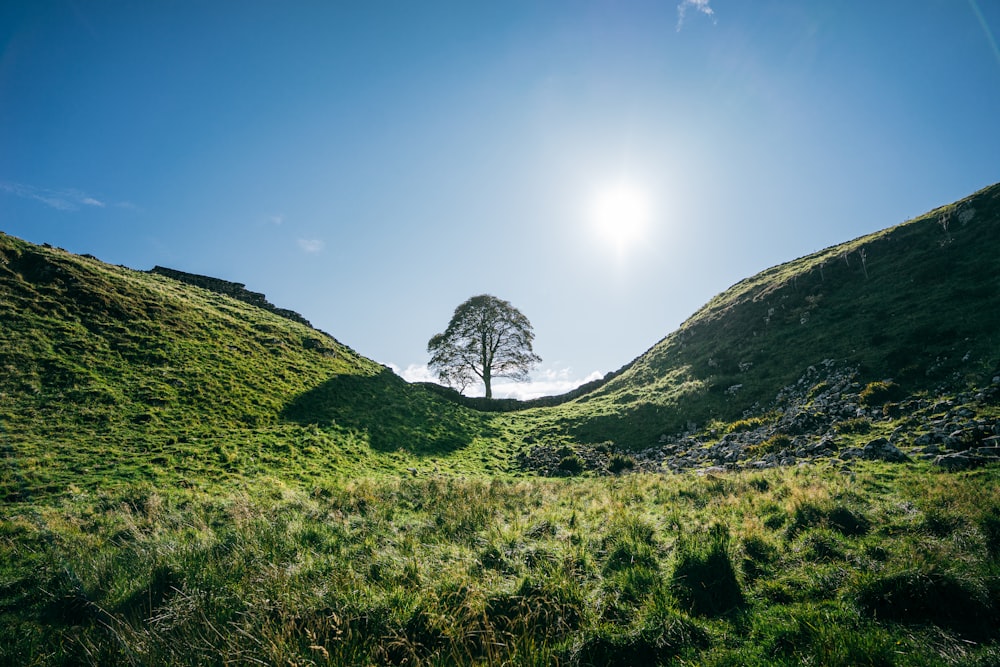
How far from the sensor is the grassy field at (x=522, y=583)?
16.4 ft

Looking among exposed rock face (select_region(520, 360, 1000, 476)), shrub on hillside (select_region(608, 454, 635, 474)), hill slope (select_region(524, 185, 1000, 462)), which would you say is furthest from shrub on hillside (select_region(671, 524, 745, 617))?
hill slope (select_region(524, 185, 1000, 462))

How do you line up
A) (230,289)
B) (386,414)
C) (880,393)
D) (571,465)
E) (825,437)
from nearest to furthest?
(825,437) → (880,393) → (571,465) → (386,414) → (230,289)

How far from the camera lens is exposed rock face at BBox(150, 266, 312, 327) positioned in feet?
151

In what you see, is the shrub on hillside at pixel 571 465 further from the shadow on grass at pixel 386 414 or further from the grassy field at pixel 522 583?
the grassy field at pixel 522 583

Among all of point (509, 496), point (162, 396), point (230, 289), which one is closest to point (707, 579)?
point (509, 496)

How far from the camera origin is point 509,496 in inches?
558

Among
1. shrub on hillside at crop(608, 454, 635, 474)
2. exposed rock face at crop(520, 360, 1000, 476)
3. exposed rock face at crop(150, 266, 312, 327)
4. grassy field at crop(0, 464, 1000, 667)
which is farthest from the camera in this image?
exposed rock face at crop(150, 266, 312, 327)

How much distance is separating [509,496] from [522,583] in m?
7.98

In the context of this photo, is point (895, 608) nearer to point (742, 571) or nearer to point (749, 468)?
point (742, 571)

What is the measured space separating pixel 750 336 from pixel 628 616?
Result: 34.5 metres

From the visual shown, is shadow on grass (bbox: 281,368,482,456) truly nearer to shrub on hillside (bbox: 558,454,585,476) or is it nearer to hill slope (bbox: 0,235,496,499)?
hill slope (bbox: 0,235,496,499)

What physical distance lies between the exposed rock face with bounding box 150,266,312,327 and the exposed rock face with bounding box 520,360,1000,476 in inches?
1451

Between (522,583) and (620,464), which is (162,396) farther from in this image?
(620,464)

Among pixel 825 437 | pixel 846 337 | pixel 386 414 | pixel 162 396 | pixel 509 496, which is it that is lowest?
pixel 509 496
